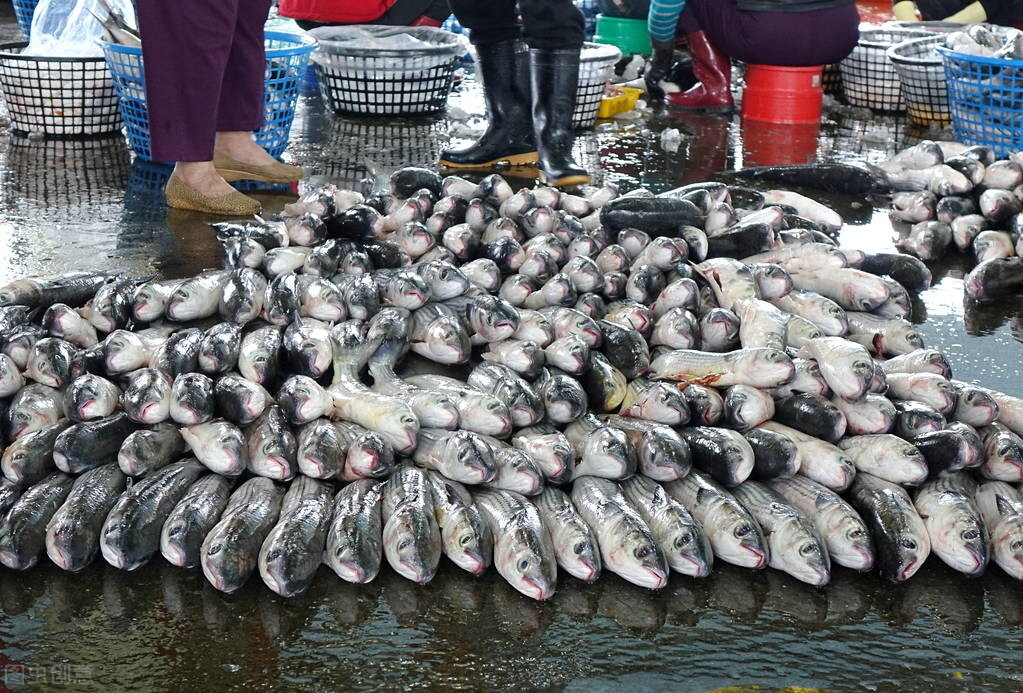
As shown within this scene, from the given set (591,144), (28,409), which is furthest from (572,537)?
(591,144)

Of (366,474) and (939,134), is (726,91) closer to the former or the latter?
(939,134)

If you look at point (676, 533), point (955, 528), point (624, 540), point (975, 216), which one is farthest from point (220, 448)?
point (975, 216)

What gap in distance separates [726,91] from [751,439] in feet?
18.9

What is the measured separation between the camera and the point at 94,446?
262 cm

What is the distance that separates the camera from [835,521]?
2.49 m

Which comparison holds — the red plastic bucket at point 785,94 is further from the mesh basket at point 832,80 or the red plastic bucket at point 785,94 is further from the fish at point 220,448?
the fish at point 220,448

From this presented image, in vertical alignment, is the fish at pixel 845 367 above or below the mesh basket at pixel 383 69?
below

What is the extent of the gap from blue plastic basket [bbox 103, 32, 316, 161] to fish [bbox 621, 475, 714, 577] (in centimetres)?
375

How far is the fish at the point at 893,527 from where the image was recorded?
241 centimetres

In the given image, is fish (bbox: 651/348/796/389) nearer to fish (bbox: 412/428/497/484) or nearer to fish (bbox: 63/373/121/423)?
fish (bbox: 412/428/497/484)

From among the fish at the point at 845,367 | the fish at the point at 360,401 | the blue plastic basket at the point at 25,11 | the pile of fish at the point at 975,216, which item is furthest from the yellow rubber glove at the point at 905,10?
the fish at the point at 360,401

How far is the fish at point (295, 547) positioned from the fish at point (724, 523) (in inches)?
33.8

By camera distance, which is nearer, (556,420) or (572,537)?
(572,537)

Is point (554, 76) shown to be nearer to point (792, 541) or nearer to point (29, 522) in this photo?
point (792, 541)
